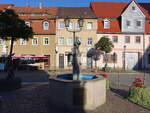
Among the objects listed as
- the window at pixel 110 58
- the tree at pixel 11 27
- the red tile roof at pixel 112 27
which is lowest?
the window at pixel 110 58

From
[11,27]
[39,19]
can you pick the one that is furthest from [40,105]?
[39,19]

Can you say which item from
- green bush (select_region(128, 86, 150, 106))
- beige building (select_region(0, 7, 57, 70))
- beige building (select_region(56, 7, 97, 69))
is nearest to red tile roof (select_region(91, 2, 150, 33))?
beige building (select_region(56, 7, 97, 69))

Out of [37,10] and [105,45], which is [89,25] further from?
[37,10]

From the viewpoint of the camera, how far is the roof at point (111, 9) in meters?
38.8

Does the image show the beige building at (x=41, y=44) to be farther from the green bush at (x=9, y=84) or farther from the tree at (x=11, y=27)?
the green bush at (x=9, y=84)

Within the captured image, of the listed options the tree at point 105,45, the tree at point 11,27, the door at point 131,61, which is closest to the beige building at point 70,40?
the tree at point 105,45

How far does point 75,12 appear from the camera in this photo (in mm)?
38469

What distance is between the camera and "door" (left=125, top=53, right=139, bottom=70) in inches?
1459

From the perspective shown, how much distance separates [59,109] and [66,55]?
27.9m

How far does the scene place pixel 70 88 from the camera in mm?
8320

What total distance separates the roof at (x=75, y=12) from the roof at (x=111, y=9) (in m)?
1.64

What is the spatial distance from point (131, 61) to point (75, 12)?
1278 centimetres

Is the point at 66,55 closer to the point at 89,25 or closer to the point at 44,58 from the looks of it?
the point at 44,58

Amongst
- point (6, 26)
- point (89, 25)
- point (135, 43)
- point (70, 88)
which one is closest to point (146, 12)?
point (135, 43)
